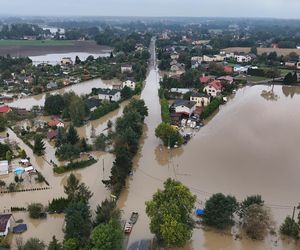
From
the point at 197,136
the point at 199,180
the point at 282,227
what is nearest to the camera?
the point at 282,227

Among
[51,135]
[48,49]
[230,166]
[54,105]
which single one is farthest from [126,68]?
[48,49]

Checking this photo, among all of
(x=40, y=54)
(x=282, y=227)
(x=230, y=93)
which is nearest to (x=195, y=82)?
(x=230, y=93)

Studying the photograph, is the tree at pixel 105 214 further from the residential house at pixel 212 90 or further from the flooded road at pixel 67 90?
the residential house at pixel 212 90

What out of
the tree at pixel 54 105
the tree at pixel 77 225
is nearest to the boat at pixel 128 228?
the tree at pixel 77 225

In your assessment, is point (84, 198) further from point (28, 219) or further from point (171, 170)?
point (171, 170)

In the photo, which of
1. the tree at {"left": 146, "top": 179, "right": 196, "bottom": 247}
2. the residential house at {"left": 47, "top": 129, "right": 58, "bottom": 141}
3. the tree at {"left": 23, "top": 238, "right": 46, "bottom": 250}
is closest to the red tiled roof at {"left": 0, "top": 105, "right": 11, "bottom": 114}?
the residential house at {"left": 47, "top": 129, "right": 58, "bottom": 141}

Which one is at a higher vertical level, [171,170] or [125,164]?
[125,164]
